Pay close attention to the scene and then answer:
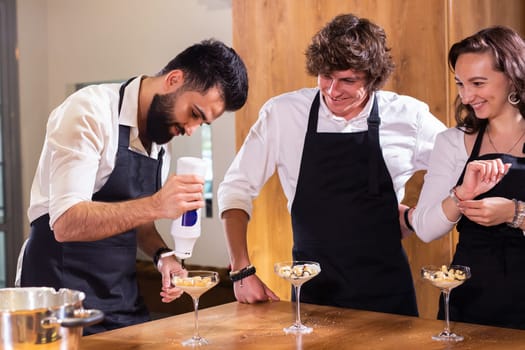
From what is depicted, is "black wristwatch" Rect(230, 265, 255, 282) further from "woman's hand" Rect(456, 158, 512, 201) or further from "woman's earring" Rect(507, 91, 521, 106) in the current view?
"woman's earring" Rect(507, 91, 521, 106)

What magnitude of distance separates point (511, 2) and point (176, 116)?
7.52 feet

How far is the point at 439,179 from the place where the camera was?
2641mm

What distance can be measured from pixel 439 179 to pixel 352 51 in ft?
1.88

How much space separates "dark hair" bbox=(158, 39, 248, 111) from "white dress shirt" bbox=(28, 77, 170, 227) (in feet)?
0.60

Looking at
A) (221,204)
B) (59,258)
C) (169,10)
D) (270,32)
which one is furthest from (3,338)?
(169,10)

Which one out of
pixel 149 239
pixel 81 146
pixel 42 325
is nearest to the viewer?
pixel 42 325

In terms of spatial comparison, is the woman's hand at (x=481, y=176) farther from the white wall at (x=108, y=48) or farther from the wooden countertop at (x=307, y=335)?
the white wall at (x=108, y=48)

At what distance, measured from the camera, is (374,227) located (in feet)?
9.49

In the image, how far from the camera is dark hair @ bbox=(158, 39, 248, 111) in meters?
2.46

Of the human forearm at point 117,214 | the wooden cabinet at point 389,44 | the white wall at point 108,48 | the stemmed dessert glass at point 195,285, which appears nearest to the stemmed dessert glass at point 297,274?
the stemmed dessert glass at point 195,285

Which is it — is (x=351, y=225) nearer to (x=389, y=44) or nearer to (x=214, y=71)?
(x=214, y=71)

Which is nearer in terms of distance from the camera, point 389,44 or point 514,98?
point 514,98

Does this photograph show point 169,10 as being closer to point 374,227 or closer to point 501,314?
point 374,227

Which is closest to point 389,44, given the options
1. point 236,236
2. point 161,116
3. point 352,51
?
point 352,51
